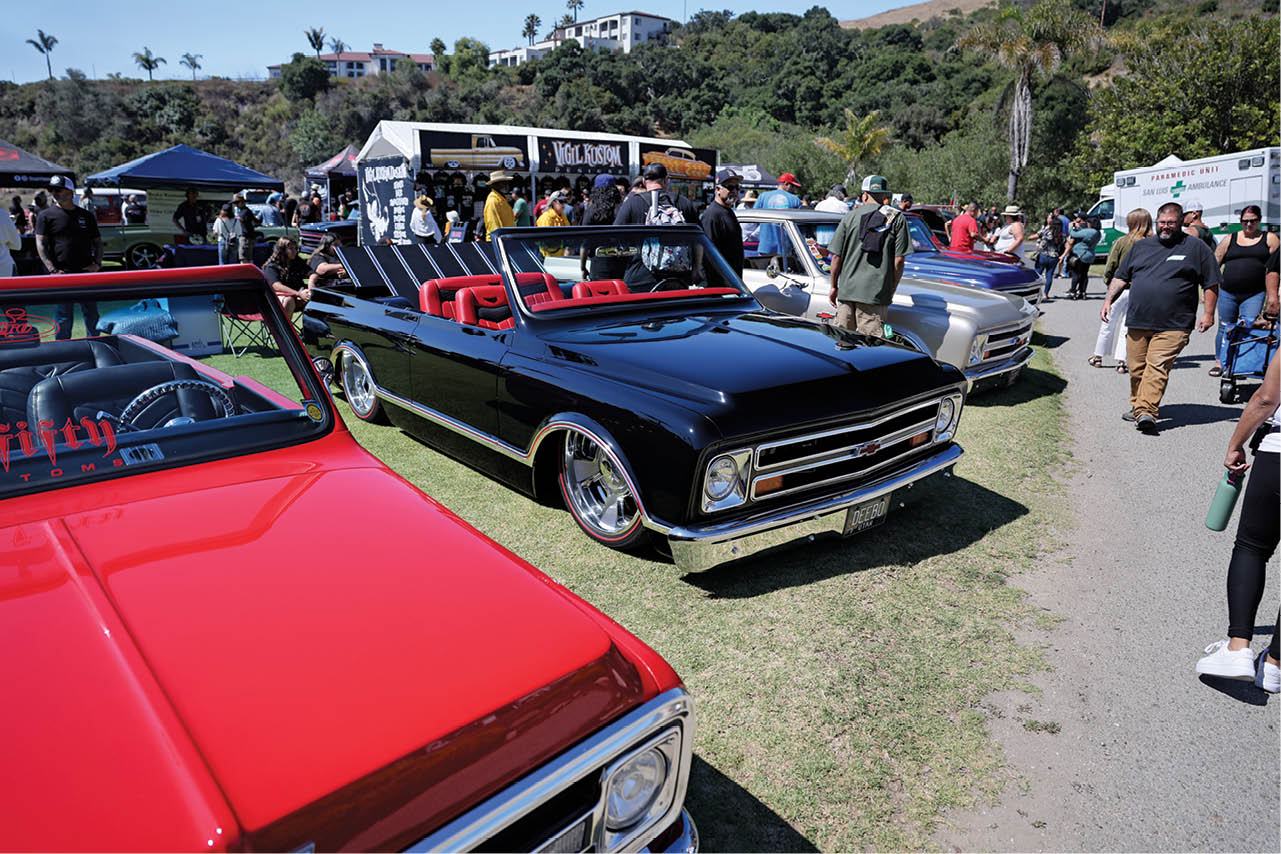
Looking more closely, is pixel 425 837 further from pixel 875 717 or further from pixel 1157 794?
pixel 1157 794

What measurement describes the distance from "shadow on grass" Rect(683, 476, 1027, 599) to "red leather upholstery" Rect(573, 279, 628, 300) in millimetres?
1953

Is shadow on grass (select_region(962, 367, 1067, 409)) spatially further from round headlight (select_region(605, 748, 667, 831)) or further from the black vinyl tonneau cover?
round headlight (select_region(605, 748, 667, 831))

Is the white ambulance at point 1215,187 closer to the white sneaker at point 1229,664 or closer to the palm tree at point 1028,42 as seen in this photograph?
the palm tree at point 1028,42

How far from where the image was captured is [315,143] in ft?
233

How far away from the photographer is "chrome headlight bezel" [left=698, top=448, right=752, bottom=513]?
3.30 meters

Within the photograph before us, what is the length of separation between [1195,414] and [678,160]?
42.6ft

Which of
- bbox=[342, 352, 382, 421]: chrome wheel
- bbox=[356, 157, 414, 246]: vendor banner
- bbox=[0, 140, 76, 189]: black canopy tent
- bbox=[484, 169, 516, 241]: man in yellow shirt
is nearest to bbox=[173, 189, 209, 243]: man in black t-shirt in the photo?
bbox=[0, 140, 76, 189]: black canopy tent

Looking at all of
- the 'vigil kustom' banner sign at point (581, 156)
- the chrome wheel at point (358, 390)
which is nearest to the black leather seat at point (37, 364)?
the chrome wheel at point (358, 390)

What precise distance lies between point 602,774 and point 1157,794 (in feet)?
6.92

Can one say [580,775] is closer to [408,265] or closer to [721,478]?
[721,478]

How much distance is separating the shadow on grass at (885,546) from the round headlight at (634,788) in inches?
72.5

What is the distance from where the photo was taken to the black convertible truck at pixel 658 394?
3396mm

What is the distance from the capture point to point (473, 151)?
1466 cm

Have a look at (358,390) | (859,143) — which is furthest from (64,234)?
(859,143)
